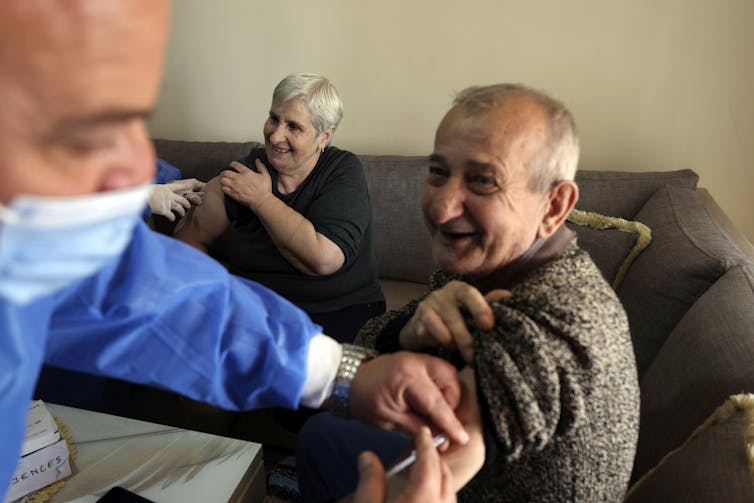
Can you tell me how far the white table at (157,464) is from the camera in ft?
4.02

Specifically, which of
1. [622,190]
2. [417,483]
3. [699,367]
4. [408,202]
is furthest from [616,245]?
[417,483]

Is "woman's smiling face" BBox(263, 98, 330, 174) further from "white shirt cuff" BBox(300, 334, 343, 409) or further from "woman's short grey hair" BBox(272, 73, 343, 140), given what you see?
"white shirt cuff" BBox(300, 334, 343, 409)

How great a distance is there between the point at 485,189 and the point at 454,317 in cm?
21

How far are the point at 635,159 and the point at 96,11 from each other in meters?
2.48

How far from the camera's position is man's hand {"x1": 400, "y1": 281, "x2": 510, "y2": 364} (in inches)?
32.9

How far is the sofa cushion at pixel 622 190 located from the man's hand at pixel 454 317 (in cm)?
150

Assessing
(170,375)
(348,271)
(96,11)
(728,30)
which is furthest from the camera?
(728,30)

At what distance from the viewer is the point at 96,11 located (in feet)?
1.41

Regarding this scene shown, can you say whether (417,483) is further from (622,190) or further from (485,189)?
(622,190)

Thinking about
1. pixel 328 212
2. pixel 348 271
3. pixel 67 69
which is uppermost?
pixel 67 69

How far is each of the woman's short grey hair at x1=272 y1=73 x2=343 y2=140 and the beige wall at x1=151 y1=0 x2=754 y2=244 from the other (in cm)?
75

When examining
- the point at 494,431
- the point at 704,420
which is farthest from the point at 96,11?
the point at 704,420

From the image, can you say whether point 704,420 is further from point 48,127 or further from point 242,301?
point 48,127

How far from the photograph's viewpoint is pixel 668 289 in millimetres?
1494
